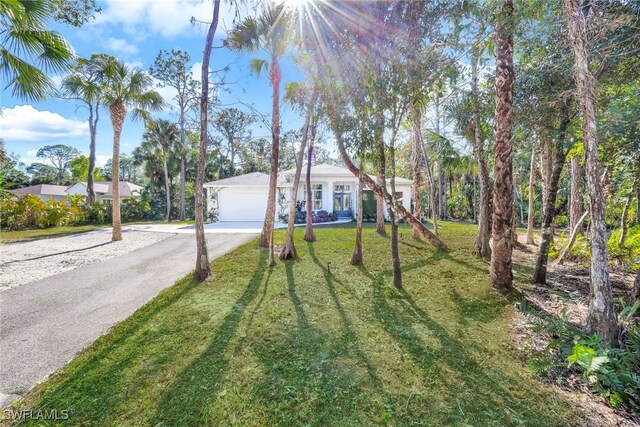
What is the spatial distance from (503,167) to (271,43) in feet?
24.6

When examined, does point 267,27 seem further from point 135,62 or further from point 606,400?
point 606,400

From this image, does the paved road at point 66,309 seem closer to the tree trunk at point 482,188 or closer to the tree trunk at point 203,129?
the tree trunk at point 203,129

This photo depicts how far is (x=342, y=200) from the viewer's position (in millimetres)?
22047

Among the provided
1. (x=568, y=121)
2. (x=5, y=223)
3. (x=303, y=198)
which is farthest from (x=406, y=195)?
(x=5, y=223)

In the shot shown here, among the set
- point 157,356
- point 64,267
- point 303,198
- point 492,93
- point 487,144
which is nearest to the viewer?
point 157,356

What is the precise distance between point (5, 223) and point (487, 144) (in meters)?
23.6

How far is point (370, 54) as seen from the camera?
18.3 ft

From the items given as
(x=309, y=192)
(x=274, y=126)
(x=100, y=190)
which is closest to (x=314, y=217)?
(x=309, y=192)

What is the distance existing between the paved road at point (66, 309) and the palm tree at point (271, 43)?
3.25m

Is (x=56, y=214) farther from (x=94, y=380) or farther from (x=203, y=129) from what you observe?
(x=94, y=380)

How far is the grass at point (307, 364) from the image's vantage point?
2795mm

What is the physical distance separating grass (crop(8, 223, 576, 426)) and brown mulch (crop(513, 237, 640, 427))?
207mm

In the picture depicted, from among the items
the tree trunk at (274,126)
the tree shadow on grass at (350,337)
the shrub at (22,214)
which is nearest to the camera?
the tree shadow on grass at (350,337)

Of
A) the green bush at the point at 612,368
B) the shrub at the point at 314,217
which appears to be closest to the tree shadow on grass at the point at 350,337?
the green bush at the point at 612,368
